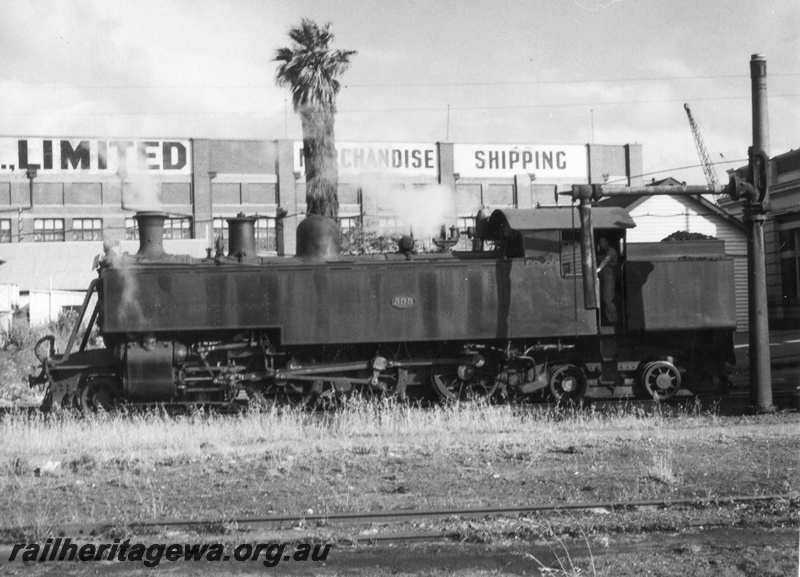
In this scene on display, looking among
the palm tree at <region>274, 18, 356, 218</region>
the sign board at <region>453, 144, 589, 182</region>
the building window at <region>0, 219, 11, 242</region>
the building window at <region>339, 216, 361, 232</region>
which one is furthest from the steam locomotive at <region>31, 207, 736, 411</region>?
the sign board at <region>453, 144, 589, 182</region>

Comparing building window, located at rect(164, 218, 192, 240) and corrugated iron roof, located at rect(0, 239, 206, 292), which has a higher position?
building window, located at rect(164, 218, 192, 240)

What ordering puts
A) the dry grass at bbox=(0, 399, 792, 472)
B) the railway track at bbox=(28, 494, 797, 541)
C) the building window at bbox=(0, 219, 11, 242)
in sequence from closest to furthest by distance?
the railway track at bbox=(28, 494, 797, 541)
the dry grass at bbox=(0, 399, 792, 472)
the building window at bbox=(0, 219, 11, 242)

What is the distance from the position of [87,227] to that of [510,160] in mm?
19371

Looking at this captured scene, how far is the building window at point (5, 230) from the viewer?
30922 millimetres

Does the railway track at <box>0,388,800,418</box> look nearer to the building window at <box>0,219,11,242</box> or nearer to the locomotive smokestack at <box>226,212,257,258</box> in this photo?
the locomotive smokestack at <box>226,212,257,258</box>

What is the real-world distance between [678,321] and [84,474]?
836cm

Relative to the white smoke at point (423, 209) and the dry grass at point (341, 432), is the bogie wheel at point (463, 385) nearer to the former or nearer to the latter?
the dry grass at point (341, 432)

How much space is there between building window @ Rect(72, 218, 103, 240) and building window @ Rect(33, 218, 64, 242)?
615 mm

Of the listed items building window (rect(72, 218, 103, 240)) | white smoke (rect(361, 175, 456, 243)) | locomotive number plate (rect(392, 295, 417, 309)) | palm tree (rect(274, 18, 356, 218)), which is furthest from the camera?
building window (rect(72, 218, 103, 240))

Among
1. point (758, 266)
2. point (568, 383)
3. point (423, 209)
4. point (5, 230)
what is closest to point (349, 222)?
point (423, 209)

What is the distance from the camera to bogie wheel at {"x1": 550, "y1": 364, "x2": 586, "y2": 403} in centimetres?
1188

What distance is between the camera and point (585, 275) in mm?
11062

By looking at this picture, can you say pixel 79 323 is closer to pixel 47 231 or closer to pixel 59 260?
pixel 59 260

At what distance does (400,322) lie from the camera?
11.5 m
